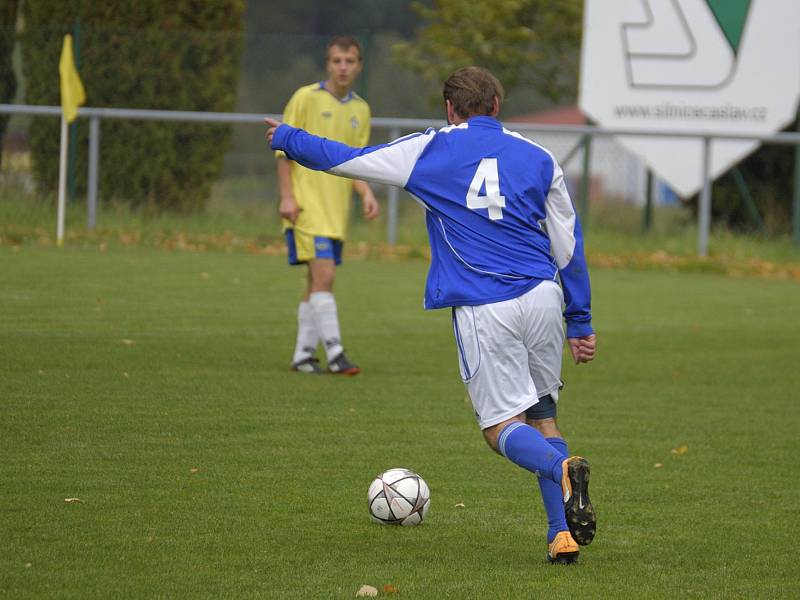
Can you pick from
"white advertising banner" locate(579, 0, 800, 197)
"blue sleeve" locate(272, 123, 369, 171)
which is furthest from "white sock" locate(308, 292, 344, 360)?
"white advertising banner" locate(579, 0, 800, 197)

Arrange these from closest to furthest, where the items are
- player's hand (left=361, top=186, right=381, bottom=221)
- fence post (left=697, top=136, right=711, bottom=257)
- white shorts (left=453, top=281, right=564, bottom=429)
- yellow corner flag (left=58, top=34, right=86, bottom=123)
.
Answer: white shorts (left=453, top=281, right=564, bottom=429), player's hand (left=361, top=186, right=381, bottom=221), yellow corner flag (left=58, top=34, right=86, bottom=123), fence post (left=697, top=136, right=711, bottom=257)

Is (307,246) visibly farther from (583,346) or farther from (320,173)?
(583,346)

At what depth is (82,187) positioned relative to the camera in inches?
731

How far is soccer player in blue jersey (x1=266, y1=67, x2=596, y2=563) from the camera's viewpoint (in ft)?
17.3

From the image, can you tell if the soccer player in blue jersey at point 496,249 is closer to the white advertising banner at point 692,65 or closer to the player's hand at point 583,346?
the player's hand at point 583,346

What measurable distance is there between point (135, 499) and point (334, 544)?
96 centimetres

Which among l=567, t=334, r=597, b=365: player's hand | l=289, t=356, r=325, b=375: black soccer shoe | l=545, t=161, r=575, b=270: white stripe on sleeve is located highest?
l=545, t=161, r=575, b=270: white stripe on sleeve

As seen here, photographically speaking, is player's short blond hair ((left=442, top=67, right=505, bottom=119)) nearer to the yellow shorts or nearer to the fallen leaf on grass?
the fallen leaf on grass

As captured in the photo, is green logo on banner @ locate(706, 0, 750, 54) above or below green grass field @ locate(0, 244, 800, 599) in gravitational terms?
above

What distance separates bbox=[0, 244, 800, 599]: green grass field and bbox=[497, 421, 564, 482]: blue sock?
1.22 ft

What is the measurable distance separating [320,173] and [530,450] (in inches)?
193

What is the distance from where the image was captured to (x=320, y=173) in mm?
9750

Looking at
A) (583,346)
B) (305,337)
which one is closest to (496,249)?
(583,346)

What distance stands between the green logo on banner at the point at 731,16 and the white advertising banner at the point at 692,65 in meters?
0.01
